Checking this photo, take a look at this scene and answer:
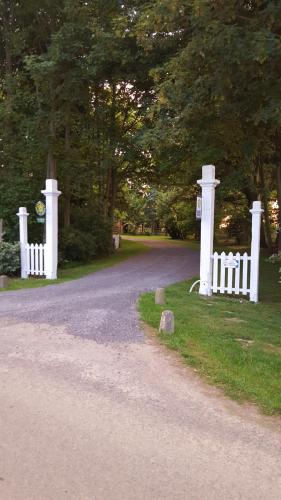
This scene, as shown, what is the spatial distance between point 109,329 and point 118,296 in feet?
9.02

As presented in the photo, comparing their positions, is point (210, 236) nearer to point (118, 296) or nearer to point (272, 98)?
point (118, 296)

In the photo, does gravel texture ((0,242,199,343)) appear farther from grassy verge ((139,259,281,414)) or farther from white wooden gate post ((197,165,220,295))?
white wooden gate post ((197,165,220,295))

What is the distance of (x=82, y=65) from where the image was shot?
49.2 feet

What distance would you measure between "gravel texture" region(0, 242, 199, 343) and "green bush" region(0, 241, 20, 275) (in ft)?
7.19

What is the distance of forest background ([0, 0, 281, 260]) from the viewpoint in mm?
8781

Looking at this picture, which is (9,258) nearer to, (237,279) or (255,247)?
(237,279)

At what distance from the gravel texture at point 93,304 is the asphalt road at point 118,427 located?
182 millimetres

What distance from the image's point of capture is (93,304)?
901 centimetres

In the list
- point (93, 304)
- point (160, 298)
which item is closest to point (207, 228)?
point (160, 298)

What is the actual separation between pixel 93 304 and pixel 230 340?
3.14m

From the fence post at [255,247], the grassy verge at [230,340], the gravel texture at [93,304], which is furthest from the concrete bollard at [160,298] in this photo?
the fence post at [255,247]

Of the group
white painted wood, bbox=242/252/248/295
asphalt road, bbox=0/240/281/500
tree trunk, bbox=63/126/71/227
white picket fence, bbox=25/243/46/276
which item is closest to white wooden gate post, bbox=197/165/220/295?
white painted wood, bbox=242/252/248/295

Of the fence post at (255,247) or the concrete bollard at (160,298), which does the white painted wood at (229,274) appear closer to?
the fence post at (255,247)

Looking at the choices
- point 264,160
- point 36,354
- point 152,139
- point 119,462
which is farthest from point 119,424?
point 264,160
